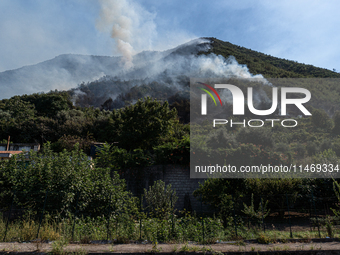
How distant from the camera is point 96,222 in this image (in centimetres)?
577

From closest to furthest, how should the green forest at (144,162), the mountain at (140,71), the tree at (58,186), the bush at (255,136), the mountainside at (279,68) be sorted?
the tree at (58,186)
the green forest at (144,162)
the bush at (255,136)
the mountainside at (279,68)
the mountain at (140,71)

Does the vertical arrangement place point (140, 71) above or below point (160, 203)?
above

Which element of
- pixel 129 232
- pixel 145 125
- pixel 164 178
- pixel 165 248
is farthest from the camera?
pixel 145 125

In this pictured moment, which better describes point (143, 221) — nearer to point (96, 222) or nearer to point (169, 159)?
point (96, 222)

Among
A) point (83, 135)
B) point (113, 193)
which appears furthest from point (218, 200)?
point (83, 135)

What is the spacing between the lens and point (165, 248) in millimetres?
4512

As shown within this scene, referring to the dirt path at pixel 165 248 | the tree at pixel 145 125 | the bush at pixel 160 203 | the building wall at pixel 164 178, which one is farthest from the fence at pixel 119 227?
the tree at pixel 145 125

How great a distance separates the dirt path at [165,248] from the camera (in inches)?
169

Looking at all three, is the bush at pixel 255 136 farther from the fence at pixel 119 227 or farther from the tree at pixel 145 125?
the fence at pixel 119 227

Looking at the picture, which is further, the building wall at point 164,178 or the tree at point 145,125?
the tree at point 145,125

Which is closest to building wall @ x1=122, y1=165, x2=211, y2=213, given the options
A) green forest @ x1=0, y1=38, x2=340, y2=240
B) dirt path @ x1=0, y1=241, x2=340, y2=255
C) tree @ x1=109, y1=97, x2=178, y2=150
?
green forest @ x1=0, y1=38, x2=340, y2=240

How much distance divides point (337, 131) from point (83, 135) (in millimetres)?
24788

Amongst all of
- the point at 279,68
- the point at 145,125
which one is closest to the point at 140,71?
the point at 279,68

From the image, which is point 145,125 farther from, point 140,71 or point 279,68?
point 140,71
